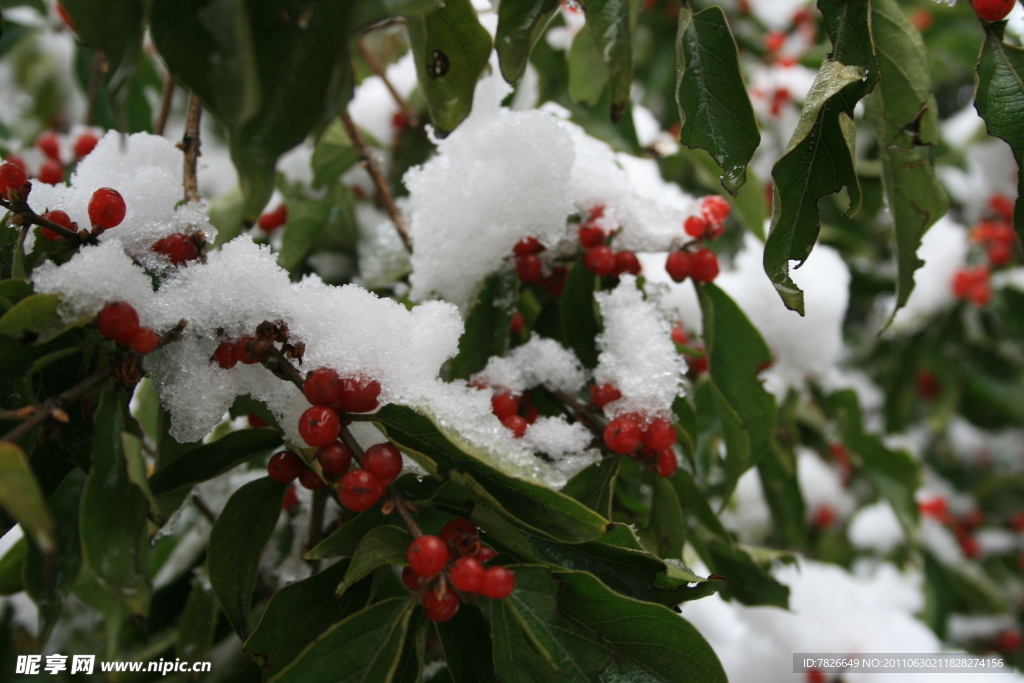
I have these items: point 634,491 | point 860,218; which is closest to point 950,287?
point 860,218

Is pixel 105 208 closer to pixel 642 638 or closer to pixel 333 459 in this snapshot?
pixel 333 459

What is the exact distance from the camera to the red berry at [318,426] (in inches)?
26.5

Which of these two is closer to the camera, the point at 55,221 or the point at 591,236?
the point at 55,221

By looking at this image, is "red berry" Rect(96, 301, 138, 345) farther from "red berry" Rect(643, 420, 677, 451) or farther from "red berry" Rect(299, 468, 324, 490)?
"red berry" Rect(643, 420, 677, 451)

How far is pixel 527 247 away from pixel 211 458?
0.50 metres

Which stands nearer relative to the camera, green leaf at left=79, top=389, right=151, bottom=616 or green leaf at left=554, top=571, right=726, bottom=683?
green leaf at left=79, top=389, right=151, bottom=616

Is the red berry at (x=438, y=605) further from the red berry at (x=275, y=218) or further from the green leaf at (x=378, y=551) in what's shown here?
the red berry at (x=275, y=218)

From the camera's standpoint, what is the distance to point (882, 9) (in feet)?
2.61

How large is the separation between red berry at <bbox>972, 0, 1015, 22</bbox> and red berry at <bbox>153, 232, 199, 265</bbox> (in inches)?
36.4

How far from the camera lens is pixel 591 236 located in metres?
0.99

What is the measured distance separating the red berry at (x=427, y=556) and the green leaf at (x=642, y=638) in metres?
0.14

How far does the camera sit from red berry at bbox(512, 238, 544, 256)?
98cm

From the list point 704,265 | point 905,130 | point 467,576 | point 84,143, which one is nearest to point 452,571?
point 467,576

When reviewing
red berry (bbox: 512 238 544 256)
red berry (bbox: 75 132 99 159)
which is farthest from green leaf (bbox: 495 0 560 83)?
red berry (bbox: 75 132 99 159)
